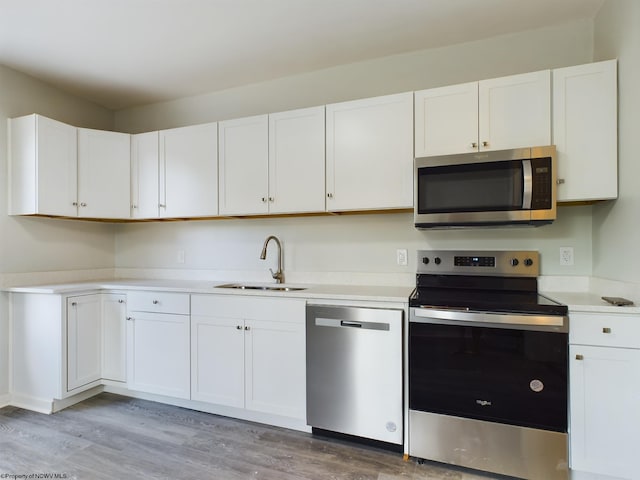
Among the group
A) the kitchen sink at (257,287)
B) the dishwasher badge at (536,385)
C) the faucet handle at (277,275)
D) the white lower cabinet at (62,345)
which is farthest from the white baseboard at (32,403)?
the dishwasher badge at (536,385)

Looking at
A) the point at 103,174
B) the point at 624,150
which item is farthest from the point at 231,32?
the point at 624,150

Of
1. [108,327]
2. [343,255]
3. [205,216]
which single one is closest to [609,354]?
[343,255]

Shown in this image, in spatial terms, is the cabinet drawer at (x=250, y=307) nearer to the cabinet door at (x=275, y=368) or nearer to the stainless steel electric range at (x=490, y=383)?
the cabinet door at (x=275, y=368)

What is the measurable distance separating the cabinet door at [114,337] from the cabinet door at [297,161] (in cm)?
142

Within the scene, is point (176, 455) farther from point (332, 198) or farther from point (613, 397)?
point (613, 397)

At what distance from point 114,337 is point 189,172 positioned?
1413 mm

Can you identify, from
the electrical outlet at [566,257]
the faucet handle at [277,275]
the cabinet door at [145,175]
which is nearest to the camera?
the electrical outlet at [566,257]

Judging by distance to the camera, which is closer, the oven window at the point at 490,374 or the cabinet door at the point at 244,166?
the oven window at the point at 490,374

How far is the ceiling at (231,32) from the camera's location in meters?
1.95

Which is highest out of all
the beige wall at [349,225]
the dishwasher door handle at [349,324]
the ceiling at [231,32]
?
the ceiling at [231,32]

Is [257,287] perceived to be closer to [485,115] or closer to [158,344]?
[158,344]

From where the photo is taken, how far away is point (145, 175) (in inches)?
114

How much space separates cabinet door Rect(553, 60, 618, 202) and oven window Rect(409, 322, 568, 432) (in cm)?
83

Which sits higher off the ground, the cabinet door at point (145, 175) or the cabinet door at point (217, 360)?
the cabinet door at point (145, 175)
